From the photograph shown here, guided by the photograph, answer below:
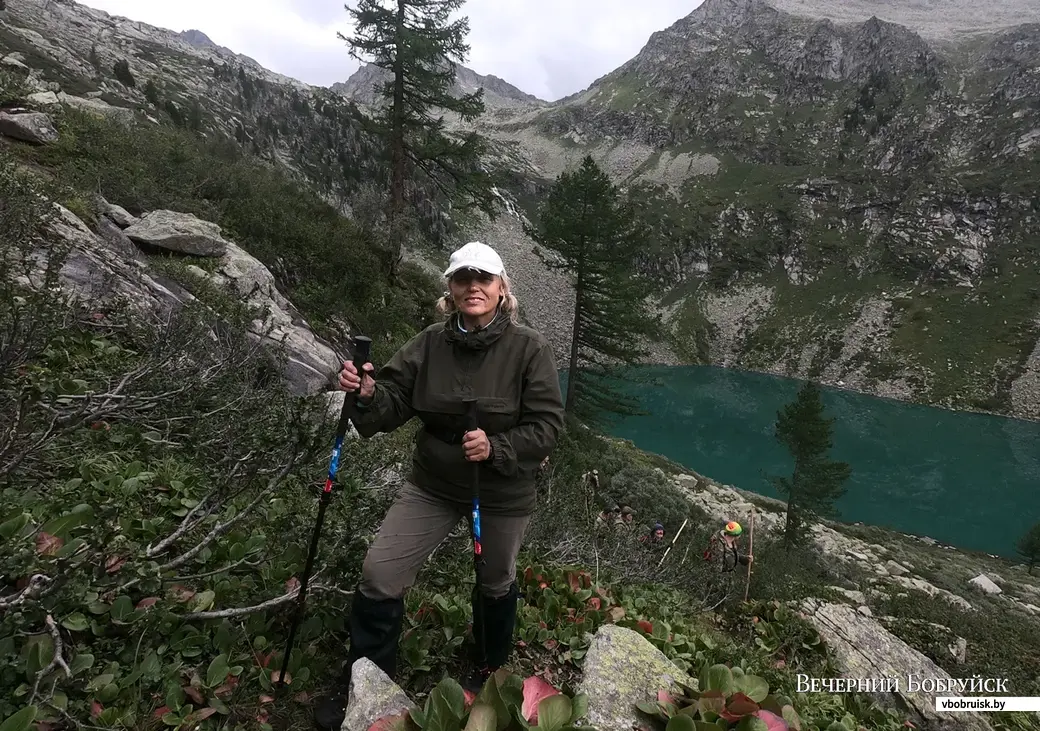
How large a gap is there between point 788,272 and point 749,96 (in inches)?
2227

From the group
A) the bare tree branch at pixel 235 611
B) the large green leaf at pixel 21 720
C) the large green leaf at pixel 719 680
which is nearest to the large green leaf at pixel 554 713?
the large green leaf at pixel 719 680

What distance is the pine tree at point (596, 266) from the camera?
21672mm

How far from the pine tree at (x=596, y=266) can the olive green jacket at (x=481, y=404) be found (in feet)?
61.9

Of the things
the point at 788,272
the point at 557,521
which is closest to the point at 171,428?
the point at 557,521

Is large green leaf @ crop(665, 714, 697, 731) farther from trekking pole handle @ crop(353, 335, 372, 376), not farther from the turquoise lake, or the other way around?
the turquoise lake

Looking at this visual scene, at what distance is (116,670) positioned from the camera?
245 centimetres

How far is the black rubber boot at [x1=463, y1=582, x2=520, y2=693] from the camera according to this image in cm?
313

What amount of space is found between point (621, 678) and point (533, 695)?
769 mm

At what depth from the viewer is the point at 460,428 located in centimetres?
291

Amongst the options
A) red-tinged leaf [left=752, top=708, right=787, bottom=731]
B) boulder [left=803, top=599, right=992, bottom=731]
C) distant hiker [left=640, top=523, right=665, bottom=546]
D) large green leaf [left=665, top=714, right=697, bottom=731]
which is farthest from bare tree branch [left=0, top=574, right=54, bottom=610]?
distant hiker [left=640, top=523, right=665, bottom=546]

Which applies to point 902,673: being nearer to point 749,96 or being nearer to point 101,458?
point 101,458

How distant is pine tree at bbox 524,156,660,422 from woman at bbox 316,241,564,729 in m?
18.8

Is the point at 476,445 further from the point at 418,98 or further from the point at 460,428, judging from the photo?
the point at 418,98

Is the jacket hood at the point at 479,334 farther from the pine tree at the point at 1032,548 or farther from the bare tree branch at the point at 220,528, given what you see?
the pine tree at the point at 1032,548
